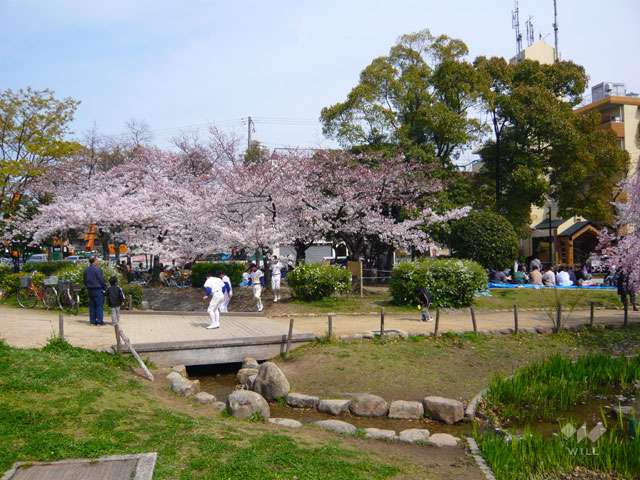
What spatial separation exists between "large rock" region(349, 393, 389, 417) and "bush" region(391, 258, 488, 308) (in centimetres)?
922

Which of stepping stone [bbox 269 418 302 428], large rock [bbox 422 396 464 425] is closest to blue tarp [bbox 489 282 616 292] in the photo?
large rock [bbox 422 396 464 425]

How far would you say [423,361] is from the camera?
41.9ft

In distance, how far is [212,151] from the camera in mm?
33531

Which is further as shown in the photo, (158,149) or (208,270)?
(158,149)

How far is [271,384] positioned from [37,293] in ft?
42.0

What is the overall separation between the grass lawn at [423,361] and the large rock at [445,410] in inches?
47.7

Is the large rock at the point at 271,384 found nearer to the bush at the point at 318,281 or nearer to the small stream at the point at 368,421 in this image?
the small stream at the point at 368,421

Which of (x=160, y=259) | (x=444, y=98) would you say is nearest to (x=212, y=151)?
(x=160, y=259)

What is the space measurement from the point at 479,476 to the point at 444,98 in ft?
74.6

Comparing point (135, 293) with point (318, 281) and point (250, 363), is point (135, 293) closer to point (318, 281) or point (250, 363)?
point (318, 281)

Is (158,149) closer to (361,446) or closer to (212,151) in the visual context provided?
(212,151)

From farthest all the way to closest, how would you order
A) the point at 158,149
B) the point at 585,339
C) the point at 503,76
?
the point at 158,149, the point at 503,76, the point at 585,339

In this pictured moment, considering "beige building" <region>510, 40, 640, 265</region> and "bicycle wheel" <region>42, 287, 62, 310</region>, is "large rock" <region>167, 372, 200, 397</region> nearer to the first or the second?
"bicycle wheel" <region>42, 287, 62, 310</region>

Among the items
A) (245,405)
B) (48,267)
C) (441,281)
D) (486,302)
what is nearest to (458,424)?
(245,405)
